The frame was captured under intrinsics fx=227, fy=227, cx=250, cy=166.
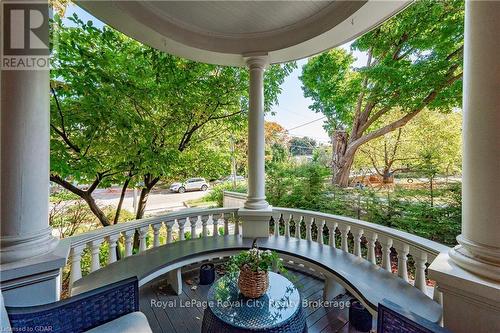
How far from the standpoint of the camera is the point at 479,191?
122 cm

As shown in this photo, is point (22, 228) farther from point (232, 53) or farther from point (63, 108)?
point (232, 53)

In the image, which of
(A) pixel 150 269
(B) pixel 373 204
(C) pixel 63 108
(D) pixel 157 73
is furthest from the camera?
(B) pixel 373 204

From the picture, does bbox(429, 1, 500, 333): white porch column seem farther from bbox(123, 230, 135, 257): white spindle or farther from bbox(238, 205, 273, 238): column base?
bbox(123, 230, 135, 257): white spindle

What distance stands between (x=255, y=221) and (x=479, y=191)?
7.60 feet

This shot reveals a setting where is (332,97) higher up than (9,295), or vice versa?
(332,97)

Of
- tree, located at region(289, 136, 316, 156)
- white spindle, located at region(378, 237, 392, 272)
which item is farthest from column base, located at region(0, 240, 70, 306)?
tree, located at region(289, 136, 316, 156)

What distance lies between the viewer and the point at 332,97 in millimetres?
5969

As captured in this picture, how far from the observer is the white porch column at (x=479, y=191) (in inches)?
46.0

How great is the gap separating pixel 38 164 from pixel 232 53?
2369 millimetres

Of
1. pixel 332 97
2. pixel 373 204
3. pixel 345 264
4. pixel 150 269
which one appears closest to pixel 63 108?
pixel 150 269

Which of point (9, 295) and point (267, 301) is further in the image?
point (267, 301)

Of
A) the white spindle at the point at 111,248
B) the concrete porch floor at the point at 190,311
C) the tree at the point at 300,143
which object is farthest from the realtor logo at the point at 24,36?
the tree at the point at 300,143

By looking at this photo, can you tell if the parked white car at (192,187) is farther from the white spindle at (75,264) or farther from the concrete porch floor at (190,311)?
the white spindle at (75,264)

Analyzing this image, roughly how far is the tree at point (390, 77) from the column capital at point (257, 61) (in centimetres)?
295
